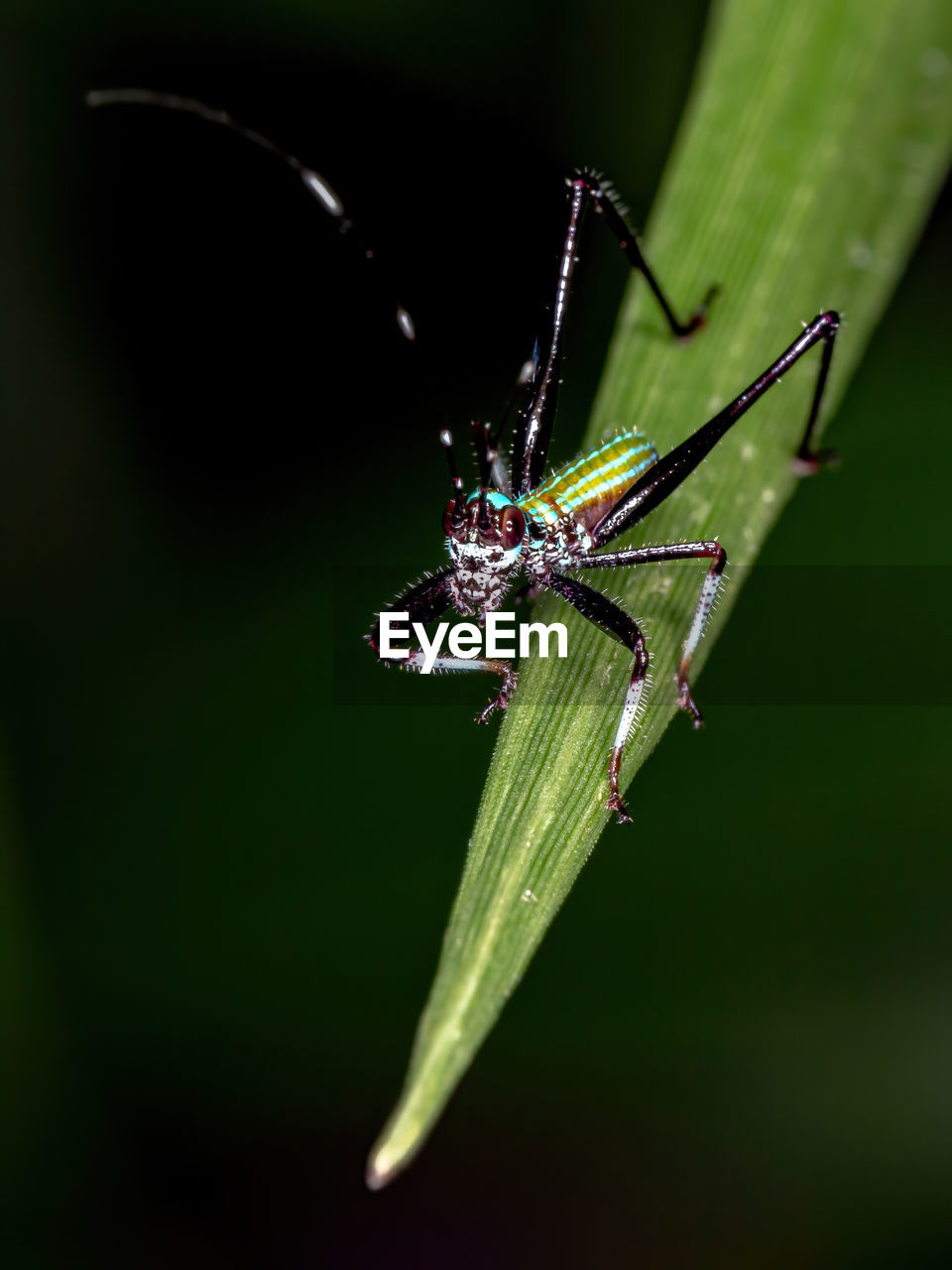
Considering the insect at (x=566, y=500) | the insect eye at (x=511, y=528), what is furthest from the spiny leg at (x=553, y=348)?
the insect eye at (x=511, y=528)

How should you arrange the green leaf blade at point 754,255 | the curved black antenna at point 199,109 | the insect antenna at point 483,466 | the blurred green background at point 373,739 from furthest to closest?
the curved black antenna at point 199,109 < the insect antenna at point 483,466 < the blurred green background at point 373,739 < the green leaf blade at point 754,255

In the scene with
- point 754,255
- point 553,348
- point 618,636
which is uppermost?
point 754,255

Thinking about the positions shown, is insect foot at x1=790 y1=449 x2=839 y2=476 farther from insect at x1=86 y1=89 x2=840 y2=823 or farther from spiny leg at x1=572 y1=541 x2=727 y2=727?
spiny leg at x1=572 y1=541 x2=727 y2=727

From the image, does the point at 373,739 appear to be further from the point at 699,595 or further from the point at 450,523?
the point at 699,595

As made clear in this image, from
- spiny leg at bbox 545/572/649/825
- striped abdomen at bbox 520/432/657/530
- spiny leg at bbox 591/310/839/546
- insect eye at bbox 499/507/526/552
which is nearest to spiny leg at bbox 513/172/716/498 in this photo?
striped abdomen at bbox 520/432/657/530

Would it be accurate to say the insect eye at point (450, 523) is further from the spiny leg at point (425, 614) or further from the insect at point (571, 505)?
the spiny leg at point (425, 614)

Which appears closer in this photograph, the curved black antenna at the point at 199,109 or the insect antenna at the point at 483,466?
the insect antenna at the point at 483,466

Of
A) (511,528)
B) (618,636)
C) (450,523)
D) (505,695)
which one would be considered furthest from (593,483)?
(505,695)
